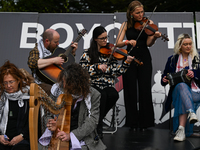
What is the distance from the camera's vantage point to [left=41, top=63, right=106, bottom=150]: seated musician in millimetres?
2467

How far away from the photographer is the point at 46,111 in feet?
6.35

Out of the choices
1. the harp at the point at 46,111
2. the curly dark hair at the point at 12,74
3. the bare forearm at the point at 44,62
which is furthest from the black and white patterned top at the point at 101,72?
the harp at the point at 46,111

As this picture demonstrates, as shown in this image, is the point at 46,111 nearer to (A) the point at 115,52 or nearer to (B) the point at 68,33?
(A) the point at 115,52

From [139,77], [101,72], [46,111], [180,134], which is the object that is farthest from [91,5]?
[46,111]

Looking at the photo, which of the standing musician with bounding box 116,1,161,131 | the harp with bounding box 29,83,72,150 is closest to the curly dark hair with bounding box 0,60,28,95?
the harp with bounding box 29,83,72,150

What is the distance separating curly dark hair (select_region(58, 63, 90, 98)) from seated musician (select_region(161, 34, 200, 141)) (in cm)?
160

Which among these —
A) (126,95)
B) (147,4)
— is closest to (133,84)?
(126,95)

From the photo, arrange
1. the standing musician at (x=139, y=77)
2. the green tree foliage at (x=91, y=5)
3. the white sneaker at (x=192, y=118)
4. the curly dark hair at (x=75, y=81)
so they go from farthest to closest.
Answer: the green tree foliage at (x=91, y=5)
the standing musician at (x=139, y=77)
the white sneaker at (x=192, y=118)
the curly dark hair at (x=75, y=81)

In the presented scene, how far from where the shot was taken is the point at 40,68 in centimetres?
372

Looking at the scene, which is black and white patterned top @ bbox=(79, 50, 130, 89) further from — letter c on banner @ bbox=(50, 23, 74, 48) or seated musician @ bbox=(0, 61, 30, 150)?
letter c on banner @ bbox=(50, 23, 74, 48)

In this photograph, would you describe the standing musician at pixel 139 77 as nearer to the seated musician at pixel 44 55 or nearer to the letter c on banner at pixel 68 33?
the seated musician at pixel 44 55

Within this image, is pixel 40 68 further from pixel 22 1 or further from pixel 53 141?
pixel 22 1

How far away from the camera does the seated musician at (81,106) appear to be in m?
2.47

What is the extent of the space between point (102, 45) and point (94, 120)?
1.55 meters
